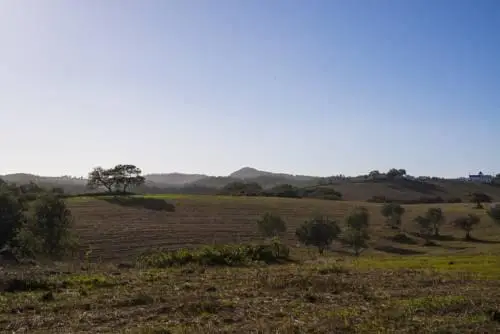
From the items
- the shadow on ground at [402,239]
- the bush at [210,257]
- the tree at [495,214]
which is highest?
the tree at [495,214]

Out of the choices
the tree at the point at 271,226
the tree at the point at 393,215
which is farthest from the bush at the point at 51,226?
the tree at the point at 393,215

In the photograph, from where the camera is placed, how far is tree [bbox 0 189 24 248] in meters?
52.9

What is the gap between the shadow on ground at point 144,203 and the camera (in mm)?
100562

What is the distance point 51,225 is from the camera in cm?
Answer: 5397

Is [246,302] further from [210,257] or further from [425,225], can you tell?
[425,225]

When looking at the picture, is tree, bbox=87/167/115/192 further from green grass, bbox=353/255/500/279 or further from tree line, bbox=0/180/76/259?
green grass, bbox=353/255/500/279

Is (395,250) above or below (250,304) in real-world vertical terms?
below

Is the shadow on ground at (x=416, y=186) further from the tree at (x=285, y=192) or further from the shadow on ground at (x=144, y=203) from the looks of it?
the shadow on ground at (x=144, y=203)

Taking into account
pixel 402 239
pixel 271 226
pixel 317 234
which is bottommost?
pixel 402 239

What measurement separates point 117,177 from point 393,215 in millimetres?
62508

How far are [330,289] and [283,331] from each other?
274 inches

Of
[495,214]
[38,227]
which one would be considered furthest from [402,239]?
[38,227]

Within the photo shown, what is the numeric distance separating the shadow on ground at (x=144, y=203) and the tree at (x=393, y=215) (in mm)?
38676

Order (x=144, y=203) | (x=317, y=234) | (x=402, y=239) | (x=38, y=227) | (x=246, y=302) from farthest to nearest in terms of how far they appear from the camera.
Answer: (x=144, y=203) → (x=402, y=239) → (x=317, y=234) → (x=38, y=227) → (x=246, y=302)
